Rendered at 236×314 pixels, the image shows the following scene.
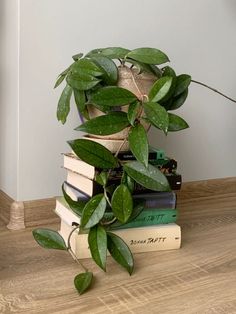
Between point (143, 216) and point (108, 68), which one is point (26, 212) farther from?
point (108, 68)

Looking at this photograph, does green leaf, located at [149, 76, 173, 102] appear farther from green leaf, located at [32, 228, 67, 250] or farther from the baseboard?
the baseboard

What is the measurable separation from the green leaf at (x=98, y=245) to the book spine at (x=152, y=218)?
111 mm

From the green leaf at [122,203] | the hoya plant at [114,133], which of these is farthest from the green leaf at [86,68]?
the green leaf at [122,203]

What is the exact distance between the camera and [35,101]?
1.25m

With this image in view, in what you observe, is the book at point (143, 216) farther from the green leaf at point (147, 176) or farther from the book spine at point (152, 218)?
the green leaf at point (147, 176)

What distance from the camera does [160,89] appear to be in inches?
38.6

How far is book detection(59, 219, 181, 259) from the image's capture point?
1045 mm

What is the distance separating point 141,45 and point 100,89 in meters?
0.48

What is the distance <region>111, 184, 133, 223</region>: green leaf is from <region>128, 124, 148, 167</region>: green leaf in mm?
79

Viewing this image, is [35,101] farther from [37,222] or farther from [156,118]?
[156,118]

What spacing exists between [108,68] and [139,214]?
34cm

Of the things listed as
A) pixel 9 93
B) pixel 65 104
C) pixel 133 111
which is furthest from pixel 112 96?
pixel 9 93

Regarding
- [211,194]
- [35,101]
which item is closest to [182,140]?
[211,194]

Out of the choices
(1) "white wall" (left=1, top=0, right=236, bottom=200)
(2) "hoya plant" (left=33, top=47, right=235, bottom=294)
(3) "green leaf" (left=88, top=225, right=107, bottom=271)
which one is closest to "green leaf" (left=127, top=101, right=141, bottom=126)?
(2) "hoya plant" (left=33, top=47, right=235, bottom=294)
